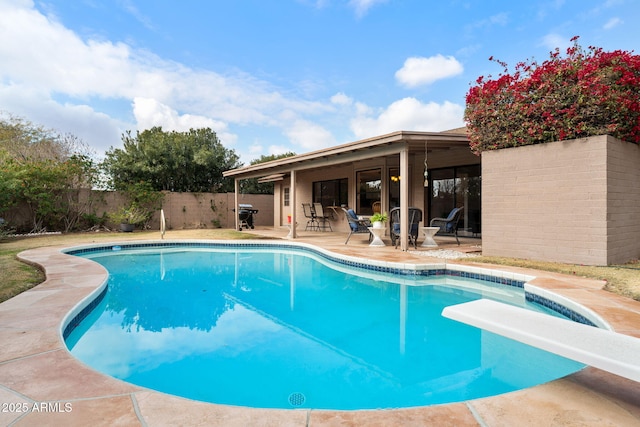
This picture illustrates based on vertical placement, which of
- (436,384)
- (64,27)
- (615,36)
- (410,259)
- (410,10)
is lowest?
(436,384)

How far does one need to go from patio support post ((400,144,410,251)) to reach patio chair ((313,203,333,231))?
6142mm

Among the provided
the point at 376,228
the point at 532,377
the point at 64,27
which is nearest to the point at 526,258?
the point at 376,228

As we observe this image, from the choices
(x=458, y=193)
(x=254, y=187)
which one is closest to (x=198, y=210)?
(x=254, y=187)

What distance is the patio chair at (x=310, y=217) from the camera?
44.8 feet

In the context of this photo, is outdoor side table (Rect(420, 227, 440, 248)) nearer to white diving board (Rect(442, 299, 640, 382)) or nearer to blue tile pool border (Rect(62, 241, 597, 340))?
blue tile pool border (Rect(62, 241, 597, 340))

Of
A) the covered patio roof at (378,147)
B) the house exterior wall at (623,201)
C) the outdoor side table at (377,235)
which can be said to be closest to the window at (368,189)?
the covered patio roof at (378,147)

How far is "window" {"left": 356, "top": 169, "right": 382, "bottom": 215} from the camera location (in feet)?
36.6

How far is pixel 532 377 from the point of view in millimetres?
2432

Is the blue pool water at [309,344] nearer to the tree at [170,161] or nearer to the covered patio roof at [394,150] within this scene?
the covered patio roof at [394,150]

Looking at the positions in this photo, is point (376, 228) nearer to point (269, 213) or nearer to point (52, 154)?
point (269, 213)

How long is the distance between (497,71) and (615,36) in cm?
497

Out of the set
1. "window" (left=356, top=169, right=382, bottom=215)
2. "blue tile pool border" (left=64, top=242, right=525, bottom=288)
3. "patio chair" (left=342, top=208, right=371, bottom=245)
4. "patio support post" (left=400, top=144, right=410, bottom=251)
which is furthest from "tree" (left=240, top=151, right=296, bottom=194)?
"patio support post" (left=400, top=144, right=410, bottom=251)

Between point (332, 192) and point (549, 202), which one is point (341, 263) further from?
point (332, 192)

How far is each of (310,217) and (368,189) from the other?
3465 mm
